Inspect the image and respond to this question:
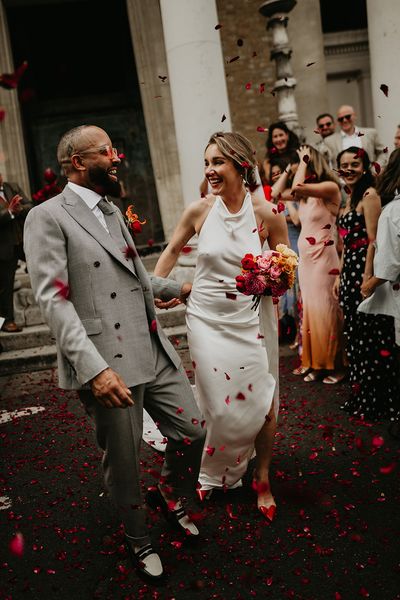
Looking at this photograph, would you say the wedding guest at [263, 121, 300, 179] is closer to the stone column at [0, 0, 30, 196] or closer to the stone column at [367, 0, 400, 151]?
the stone column at [367, 0, 400, 151]

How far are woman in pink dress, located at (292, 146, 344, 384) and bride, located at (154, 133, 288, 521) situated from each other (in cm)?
217

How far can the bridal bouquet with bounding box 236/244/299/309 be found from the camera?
338 centimetres

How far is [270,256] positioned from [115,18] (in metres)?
9.79

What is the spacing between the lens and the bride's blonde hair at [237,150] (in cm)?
350

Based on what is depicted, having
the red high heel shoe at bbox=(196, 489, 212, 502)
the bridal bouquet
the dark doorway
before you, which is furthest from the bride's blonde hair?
the dark doorway

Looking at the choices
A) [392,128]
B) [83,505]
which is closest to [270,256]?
[83,505]

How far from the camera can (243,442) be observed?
142 inches

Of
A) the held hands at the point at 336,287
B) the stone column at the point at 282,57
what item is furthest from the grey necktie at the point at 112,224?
the stone column at the point at 282,57

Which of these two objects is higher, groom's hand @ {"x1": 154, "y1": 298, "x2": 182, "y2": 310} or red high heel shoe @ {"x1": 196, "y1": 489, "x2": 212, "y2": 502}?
groom's hand @ {"x1": 154, "y1": 298, "x2": 182, "y2": 310}

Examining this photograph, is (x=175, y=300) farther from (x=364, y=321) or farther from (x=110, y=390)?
(x=364, y=321)

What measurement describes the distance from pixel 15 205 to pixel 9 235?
0.45 metres

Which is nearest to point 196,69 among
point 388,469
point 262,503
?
point 262,503

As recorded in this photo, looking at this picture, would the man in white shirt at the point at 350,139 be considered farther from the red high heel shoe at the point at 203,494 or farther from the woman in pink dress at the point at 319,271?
the red high heel shoe at the point at 203,494

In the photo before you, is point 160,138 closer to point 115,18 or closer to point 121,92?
point 121,92
